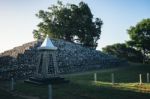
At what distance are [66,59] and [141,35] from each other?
16032mm

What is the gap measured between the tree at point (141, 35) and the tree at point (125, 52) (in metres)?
4.67

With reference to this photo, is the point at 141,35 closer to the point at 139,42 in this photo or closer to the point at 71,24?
the point at 139,42

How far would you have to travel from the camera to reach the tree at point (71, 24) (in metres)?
59.2

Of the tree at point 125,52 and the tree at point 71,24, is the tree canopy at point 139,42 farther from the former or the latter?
the tree at point 71,24

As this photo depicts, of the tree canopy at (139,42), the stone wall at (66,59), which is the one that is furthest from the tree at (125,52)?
the stone wall at (66,59)

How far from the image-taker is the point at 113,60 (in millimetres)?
46812

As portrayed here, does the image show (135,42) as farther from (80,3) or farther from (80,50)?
(80,3)

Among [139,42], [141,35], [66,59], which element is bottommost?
[66,59]

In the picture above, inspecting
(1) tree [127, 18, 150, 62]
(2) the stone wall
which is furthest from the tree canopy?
(2) the stone wall

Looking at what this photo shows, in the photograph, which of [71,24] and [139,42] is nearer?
[139,42]

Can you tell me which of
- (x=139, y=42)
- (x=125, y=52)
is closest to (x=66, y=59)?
(x=139, y=42)

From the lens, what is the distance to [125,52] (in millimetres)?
61406

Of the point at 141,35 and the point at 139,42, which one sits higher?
the point at 141,35

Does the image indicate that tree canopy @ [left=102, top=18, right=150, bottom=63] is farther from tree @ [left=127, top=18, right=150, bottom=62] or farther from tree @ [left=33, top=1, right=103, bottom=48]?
tree @ [left=33, top=1, right=103, bottom=48]
